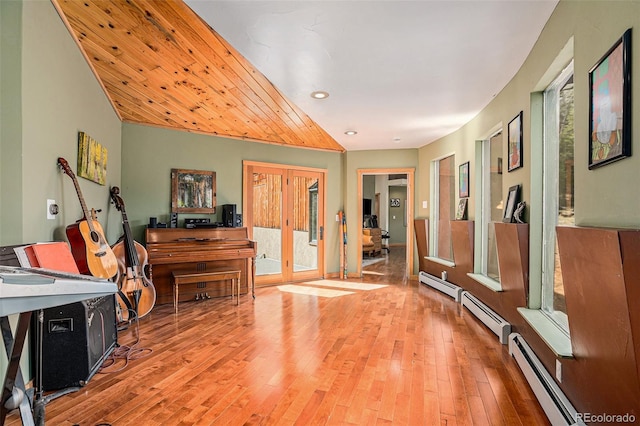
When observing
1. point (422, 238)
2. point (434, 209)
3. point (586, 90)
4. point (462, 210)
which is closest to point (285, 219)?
point (422, 238)

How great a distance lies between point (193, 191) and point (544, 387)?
4.61 metres

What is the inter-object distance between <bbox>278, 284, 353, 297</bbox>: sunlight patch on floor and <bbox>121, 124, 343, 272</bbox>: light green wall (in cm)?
149

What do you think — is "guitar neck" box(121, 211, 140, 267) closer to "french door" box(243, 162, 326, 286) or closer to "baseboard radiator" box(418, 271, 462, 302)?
"french door" box(243, 162, 326, 286)

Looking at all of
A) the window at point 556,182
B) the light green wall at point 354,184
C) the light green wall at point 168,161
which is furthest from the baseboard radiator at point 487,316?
the light green wall at point 168,161

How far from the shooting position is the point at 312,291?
5.34m

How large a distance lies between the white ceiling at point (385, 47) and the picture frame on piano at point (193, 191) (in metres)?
1.97

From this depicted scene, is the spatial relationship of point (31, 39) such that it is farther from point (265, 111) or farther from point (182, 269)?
point (182, 269)

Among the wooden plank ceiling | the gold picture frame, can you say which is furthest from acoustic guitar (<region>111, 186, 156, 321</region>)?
the wooden plank ceiling

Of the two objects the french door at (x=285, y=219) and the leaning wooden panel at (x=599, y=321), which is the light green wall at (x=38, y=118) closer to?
the french door at (x=285, y=219)

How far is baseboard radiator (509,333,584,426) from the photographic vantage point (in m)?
1.81

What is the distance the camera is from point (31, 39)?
206 cm

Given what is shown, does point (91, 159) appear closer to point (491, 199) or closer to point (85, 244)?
point (85, 244)

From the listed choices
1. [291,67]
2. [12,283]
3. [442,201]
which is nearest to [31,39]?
[291,67]

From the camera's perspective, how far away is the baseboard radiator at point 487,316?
3119 mm
